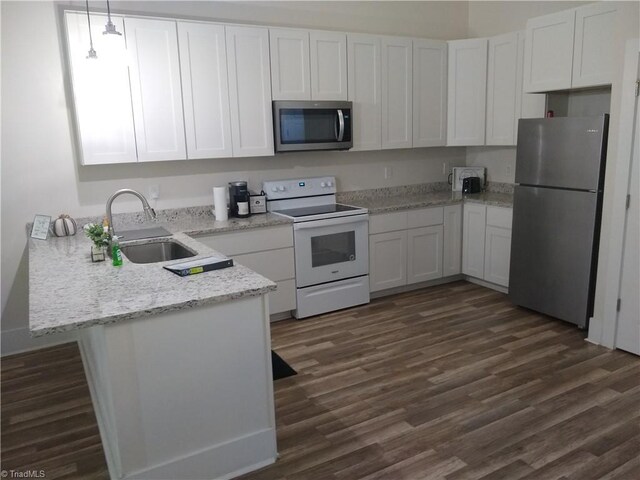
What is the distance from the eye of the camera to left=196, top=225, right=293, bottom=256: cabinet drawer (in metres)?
3.71

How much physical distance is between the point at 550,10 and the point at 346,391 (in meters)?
3.77

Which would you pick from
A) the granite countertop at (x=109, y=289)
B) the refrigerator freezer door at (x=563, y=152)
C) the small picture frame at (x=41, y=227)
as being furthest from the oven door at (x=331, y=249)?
the small picture frame at (x=41, y=227)

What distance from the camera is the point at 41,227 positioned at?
11.2 ft

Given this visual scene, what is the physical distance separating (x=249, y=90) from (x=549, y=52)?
2340 millimetres

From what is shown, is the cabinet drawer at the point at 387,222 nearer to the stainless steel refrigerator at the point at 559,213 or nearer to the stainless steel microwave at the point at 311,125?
the stainless steel microwave at the point at 311,125

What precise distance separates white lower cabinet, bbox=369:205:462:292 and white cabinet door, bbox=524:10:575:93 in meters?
1.33

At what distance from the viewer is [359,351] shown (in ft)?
11.5

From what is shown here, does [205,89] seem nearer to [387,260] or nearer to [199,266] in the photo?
[199,266]

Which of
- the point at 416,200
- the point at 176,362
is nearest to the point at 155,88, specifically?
the point at 176,362

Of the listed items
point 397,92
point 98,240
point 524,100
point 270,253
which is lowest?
point 270,253

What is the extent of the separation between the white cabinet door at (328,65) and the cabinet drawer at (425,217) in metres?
1.23

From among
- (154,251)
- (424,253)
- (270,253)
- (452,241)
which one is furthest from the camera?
(452,241)

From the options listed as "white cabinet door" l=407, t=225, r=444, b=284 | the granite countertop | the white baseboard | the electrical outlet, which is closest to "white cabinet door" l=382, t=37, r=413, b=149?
"white cabinet door" l=407, t=225, r=444, b=284

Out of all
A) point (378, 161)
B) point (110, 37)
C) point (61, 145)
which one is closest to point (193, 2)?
point (110, 37)
